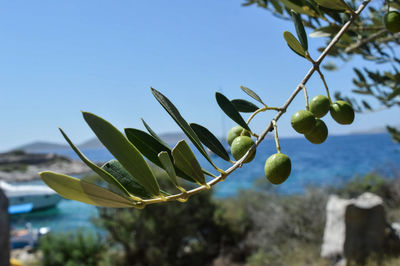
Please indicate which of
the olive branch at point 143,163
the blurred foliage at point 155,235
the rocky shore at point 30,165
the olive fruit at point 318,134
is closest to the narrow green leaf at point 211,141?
the olive branch at point 143,163

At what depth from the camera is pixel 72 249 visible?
6.25m

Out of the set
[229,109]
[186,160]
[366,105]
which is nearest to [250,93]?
[229,109]

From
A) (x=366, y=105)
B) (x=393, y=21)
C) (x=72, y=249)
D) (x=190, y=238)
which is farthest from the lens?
(x=190, y=238)

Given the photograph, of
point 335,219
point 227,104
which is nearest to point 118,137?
point 227,104

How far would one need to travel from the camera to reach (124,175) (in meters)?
0.33

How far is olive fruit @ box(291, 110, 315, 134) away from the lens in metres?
0.38

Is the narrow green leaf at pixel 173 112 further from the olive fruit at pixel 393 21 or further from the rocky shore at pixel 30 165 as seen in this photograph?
the rocky shore at pixel 30 165

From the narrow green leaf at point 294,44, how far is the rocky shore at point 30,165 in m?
13.8

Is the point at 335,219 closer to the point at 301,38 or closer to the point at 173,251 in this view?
the point at 173,251

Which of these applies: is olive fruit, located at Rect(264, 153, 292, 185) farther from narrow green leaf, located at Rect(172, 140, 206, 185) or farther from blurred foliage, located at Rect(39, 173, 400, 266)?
blurred foliage, located at Rect(39, 173, 400, 266)

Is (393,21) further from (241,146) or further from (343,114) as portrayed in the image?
(241,146)

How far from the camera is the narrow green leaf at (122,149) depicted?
0.82 ft

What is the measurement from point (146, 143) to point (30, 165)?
2092 cm

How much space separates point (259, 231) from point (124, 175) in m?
6.71
